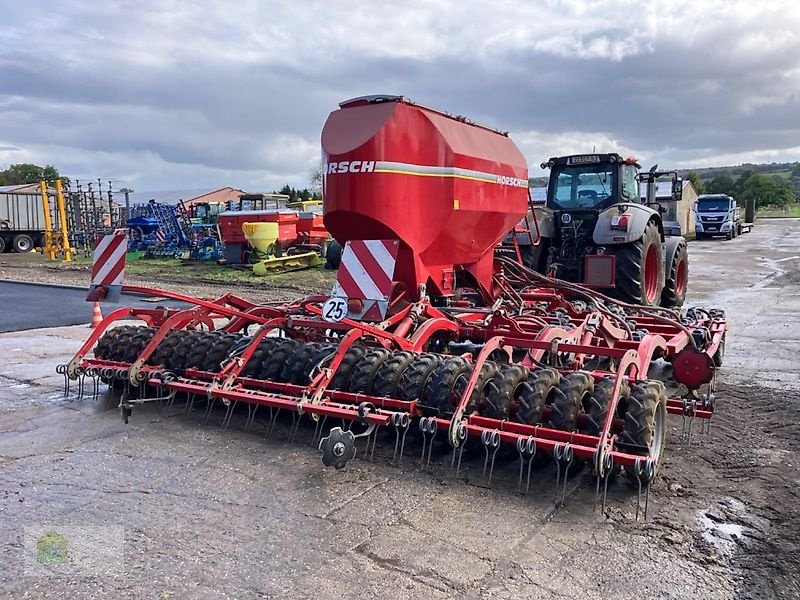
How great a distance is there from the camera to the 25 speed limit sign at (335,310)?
4.90 metres

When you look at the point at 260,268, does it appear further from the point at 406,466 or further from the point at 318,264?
the point at 406,466

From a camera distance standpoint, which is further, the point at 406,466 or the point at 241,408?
the point at 241,408

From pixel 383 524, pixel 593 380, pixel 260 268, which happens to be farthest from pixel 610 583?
pixel 260 268

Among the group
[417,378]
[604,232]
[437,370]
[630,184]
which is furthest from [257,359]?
[630,184]

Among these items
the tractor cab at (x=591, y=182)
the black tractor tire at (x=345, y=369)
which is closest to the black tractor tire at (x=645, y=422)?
the black tractor tire at (x=345, y=369)

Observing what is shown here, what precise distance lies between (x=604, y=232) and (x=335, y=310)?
4324 mm

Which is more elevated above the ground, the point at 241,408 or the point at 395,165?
the point at 395,165

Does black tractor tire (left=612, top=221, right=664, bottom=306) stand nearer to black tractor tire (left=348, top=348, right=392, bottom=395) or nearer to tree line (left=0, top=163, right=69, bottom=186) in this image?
black tractor tire (left=348, top=348, right=392, bottom=395)

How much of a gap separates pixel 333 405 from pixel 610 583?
1877mm

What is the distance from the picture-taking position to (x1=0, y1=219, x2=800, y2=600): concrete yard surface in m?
2.73

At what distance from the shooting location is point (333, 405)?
159 inches

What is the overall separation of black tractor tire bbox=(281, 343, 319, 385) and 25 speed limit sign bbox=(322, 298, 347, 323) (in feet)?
1.11

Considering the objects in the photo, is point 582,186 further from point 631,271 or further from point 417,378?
point 417,378

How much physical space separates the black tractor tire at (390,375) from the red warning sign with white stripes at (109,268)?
2.27 meters
